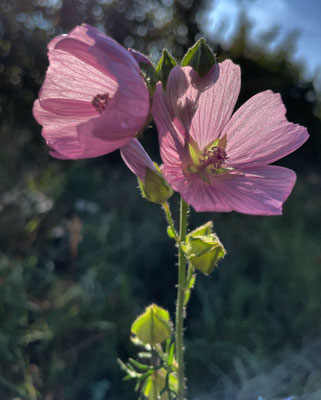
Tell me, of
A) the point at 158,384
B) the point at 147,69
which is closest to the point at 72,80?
the point at 147,69

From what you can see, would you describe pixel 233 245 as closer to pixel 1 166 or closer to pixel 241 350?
pixel 241 350

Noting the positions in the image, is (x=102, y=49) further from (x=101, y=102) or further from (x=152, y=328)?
(x=152, y=328)

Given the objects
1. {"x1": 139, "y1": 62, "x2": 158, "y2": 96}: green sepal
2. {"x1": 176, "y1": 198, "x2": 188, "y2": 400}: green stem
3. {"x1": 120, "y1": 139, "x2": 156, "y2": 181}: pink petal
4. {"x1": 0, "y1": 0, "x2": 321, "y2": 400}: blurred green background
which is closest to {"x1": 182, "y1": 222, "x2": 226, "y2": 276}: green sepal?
{"x1": 176, "y1": 198, "x2": 188, "y2": 400}: green stem

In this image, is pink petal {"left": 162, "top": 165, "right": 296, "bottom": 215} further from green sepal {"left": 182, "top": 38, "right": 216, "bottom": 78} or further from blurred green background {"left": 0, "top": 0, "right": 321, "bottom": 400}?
blurred green background {"left": 0, "top": 0, "right": 321, "bottom": 400}

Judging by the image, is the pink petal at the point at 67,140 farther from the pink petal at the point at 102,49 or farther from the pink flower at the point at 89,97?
the pink petal at the point at 102,49

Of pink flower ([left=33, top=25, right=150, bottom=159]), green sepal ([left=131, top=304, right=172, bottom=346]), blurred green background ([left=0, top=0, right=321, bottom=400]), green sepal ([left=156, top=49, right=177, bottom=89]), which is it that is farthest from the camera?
blurred green background ([left=0, top=0, right=321, bottom=400])

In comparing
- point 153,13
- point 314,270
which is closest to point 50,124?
point 314,270
